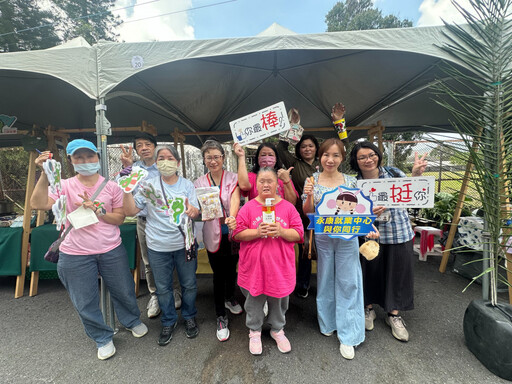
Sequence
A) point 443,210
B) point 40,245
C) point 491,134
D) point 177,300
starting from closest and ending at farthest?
point 491,134
point 177,300
point 40,245
point 443,210

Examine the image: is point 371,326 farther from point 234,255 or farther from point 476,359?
point 234,255

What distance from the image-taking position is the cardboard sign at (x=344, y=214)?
1.91 meters

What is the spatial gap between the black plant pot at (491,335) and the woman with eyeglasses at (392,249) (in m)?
0.46

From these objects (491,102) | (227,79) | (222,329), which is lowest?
(222,329)

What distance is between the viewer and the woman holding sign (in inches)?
82.4

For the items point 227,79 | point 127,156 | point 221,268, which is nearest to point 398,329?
point 221,268

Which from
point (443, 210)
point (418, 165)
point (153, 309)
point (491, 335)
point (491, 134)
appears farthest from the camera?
point (443, 210)

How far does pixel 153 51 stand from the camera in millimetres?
2156

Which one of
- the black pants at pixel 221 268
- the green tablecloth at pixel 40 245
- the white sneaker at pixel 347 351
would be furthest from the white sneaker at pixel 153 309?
the white sneaker at pixel 347 351

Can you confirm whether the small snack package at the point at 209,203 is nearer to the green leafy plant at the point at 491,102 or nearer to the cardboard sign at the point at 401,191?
the cardboard sign at the point at 401,191

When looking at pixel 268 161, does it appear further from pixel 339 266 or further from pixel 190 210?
pixel 339 266

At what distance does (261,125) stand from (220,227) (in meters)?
1.04

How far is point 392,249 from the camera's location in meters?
2.24

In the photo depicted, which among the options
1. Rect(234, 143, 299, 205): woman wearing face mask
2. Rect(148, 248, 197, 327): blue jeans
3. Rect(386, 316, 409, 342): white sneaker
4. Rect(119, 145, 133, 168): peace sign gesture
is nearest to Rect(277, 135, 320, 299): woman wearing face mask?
Rect(234, 143, 299, 205): woman wearing face mask
